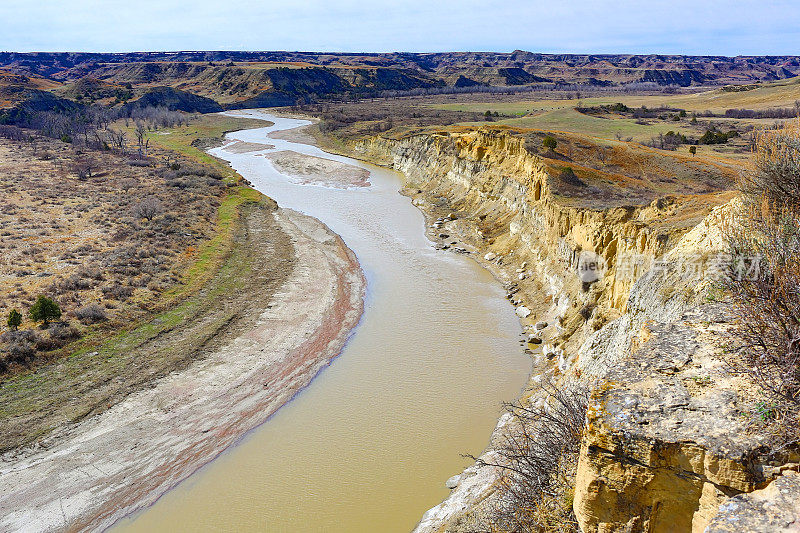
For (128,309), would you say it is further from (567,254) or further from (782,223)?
(782,223)

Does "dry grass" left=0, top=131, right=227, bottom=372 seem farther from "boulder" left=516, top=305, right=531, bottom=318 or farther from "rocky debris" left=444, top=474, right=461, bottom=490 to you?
"boulder" left=516, top=305, right=531, bottom=318

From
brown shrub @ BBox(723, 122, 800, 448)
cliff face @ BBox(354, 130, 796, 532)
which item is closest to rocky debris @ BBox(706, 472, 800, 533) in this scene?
cliff face @ BBox(354, 130, 796, 532)

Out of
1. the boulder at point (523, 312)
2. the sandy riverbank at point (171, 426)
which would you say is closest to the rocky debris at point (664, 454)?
the sandy riverbank at point (171, 426)

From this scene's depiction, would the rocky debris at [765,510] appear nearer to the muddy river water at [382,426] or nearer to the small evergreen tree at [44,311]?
the muddy river water at [382,426]

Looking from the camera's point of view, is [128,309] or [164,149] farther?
[164,149]

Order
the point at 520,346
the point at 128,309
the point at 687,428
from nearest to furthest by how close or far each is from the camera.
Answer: the point at 687,428
the point at 520,346
the point at 128,309

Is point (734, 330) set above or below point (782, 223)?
below

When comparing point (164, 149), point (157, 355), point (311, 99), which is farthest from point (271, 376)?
point (311, 99)
